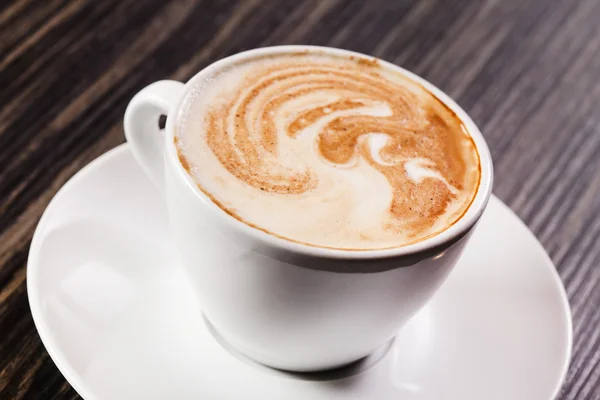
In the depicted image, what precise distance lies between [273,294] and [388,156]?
20 centimetres

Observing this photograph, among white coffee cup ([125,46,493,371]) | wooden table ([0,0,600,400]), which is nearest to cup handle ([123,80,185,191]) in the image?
white coffee cup ([125,46,493,371])

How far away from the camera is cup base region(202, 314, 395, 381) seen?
75cm

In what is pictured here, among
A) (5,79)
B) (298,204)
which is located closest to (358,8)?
(5,79)

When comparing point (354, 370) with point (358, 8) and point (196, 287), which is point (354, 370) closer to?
point (196, 287)

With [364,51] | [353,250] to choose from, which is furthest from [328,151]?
[364,51]

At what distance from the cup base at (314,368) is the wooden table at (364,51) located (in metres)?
0.19

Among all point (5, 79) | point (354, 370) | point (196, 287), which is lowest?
point (354, 370)

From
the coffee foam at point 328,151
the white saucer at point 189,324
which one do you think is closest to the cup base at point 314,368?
the white saucer at point 189,324

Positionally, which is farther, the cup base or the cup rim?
the cup base

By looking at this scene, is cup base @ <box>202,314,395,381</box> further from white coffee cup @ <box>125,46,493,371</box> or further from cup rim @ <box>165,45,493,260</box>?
cup rim @ <box>165,45,493,260</box>

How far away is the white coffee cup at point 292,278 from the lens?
0.61 meters

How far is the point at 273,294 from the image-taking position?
645 mm

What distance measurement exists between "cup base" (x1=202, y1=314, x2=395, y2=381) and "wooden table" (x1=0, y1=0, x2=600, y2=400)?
194mm

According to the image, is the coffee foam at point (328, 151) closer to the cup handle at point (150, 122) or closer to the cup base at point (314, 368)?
the cup handle at point (150, 122)
